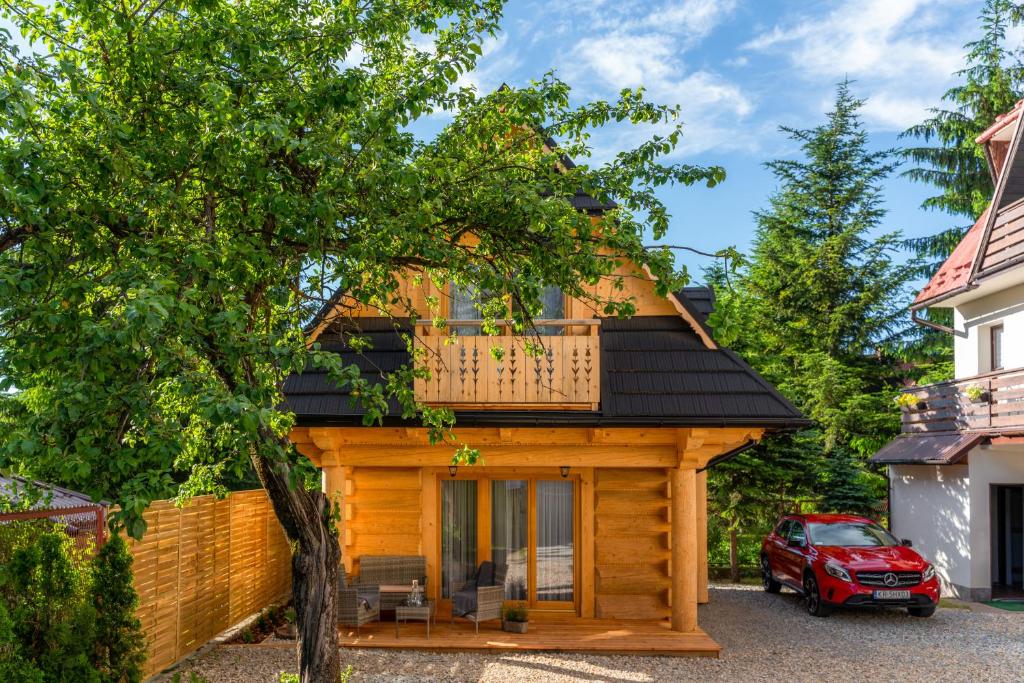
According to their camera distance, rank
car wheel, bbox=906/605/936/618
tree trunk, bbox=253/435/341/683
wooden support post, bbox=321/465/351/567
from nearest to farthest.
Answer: tree trunk, bbox=253/435/341/683, wooden support post, bbox=321/465/351/567, car wheel, bbox=906/605/936/618

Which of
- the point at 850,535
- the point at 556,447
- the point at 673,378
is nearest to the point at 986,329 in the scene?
the point at 850,535

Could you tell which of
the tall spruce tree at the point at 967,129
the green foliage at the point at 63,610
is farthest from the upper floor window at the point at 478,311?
the tall spruce tree at the point at 967,129

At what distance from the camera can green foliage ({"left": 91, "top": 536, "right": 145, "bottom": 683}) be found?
8.06 meters

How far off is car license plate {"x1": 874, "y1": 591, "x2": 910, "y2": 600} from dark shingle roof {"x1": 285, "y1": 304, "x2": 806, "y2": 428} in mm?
4250

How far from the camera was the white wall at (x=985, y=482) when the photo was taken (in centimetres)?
1652

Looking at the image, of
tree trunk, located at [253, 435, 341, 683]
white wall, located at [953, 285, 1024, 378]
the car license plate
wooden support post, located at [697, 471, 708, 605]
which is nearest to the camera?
tree trunk, located at [253, 435, 341, 683]

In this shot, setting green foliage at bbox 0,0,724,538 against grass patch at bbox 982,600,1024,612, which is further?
grass patch at bbox 982,600,1024,612

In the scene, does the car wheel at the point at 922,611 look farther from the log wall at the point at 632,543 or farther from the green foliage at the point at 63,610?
the green foliage at the point at 63,610

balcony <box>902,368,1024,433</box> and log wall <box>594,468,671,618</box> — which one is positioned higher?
balcony <box>902,368,1024,433</box>

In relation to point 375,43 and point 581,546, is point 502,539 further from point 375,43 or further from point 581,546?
point 375,43

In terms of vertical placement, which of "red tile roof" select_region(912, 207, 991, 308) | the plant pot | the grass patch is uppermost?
"red tile roof" select_region(912, 207, 991, 308)

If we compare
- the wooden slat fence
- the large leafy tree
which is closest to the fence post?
→ the wooden slat fence

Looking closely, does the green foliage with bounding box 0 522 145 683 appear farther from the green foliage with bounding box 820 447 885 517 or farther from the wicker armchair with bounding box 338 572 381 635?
the green foliage with bounding box 820 447 885 517

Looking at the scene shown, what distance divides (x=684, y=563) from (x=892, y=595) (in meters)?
4.36
